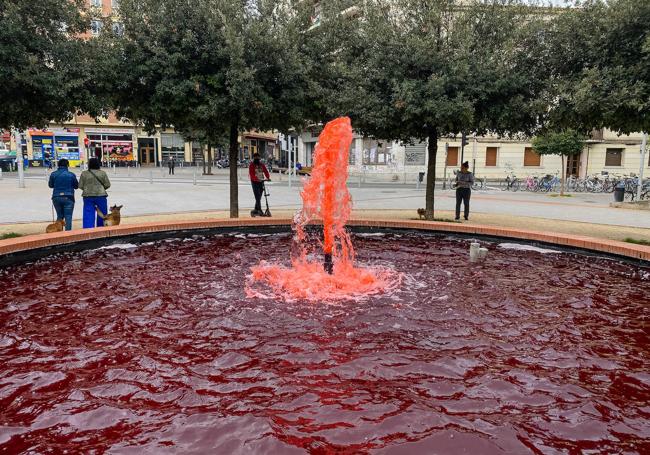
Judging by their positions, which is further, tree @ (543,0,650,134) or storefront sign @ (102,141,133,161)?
storefront sign @ (102,141,133,161)

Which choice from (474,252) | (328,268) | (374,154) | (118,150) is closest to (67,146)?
(118,150)

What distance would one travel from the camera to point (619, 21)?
993cm

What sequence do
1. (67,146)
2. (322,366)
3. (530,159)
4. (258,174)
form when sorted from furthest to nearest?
(67,146), (530,159), (258,174), (322,366)

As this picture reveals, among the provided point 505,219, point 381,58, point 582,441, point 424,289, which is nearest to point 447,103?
point 381,58

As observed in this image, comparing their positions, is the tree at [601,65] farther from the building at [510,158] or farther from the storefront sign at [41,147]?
the storefront sign at [41,147]

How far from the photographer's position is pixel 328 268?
7125 millimetres

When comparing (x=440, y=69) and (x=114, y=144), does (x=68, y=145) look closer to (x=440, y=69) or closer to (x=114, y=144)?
(x=114, y=144)

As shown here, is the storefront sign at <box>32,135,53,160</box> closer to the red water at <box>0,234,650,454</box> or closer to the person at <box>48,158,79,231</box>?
the person at <box>48,158,79,231</box>

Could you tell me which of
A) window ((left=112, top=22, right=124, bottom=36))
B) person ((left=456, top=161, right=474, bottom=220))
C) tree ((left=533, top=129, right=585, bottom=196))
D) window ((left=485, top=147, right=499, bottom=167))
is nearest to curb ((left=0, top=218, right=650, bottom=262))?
person ((left=456, top=161, right=474, bottom=220))

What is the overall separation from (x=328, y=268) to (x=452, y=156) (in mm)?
35724

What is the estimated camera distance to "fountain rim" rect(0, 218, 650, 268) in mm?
8117

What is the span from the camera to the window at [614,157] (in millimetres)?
39312

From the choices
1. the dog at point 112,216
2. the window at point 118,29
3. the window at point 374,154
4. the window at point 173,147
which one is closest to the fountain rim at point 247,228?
the dog at point 112,216

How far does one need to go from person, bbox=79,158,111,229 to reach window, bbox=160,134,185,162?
1968 inches
